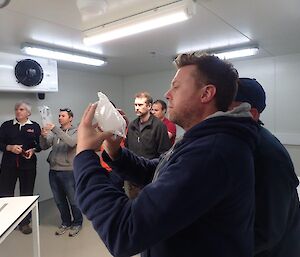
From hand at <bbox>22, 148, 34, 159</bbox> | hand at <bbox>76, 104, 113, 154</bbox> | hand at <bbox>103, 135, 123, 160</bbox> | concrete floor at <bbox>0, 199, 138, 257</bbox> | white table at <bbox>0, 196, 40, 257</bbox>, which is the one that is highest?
hand at <bbox>76, 104, 113, 154</bbox>

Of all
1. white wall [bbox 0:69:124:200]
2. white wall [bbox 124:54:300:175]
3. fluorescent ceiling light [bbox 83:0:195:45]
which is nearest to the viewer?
fluorescent ceiling light [bbox 83:0:195:45]

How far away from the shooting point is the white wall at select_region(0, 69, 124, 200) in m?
4.05

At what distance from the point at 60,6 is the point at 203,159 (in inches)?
76.4

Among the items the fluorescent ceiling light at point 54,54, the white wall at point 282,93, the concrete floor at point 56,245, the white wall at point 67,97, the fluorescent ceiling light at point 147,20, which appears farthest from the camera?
the white wall at point 282,93

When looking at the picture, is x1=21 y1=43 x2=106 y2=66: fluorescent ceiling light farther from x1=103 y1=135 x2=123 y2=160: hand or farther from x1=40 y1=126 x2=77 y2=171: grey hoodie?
x1=103 y1=135 x2=123 y2=160: hand

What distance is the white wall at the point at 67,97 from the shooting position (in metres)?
4.05

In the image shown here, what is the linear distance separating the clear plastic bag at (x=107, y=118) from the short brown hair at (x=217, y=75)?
297mm

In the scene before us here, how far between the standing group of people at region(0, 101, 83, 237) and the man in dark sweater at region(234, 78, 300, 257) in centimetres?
250

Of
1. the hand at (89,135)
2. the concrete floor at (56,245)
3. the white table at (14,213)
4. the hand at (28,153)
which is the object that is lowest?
the concrete floor at (56,245)

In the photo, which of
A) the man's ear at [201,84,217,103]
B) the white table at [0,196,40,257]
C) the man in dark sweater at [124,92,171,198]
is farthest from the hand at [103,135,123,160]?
the man in dark sweater at [124,92,171,198]

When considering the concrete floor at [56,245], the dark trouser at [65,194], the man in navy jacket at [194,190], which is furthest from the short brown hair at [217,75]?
the dark trouser at [65,194]

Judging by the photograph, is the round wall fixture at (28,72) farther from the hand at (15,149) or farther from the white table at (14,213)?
the white table at (14,213)

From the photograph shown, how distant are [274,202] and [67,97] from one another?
14.9 ft

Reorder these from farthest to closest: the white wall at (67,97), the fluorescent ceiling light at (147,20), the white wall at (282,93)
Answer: the white wall at (282,93)
the white wall at (67,97)
the fluorescent ceiling light at (147,20)
